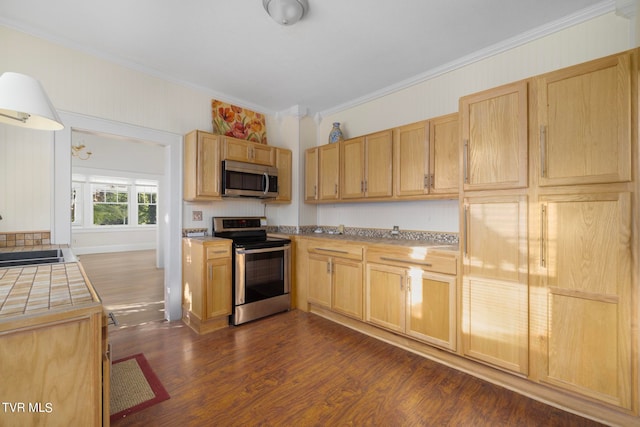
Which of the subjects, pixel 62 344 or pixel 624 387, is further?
pixel 624 387

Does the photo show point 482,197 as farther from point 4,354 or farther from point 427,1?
point 4,354

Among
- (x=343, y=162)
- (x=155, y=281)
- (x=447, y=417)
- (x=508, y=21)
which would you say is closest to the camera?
(x=447, y=417)

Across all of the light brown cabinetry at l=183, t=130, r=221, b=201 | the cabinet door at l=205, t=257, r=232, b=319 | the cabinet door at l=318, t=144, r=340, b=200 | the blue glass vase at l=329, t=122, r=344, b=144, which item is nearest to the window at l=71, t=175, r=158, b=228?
the light brown cabinetry at l=183, t=130, r=221, b=201

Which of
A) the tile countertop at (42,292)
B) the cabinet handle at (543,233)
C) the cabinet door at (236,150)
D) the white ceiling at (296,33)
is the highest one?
the white ceiling at (296,33)

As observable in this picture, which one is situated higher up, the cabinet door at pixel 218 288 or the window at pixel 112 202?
the window at pixel 112 202

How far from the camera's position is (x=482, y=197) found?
210cm

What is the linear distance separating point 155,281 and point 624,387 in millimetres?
5607

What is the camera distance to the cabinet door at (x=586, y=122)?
1601 millimetres

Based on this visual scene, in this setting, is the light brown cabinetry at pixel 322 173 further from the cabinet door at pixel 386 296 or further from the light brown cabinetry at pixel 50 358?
the light brown cabinetry at pixel 50 358

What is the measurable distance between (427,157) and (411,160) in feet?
0.58

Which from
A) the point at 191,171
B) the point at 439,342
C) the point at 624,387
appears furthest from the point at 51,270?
the point at 624,387

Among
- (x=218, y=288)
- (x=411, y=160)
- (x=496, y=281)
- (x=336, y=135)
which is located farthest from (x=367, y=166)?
(x=218, y=288)

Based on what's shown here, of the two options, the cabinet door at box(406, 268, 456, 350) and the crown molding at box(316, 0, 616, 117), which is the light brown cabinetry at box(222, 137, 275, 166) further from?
the cabinet door at box(406, 268, 456, 350)

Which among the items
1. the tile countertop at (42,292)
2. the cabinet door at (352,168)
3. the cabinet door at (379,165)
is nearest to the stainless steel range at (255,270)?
the cabinet door at (352,168)
